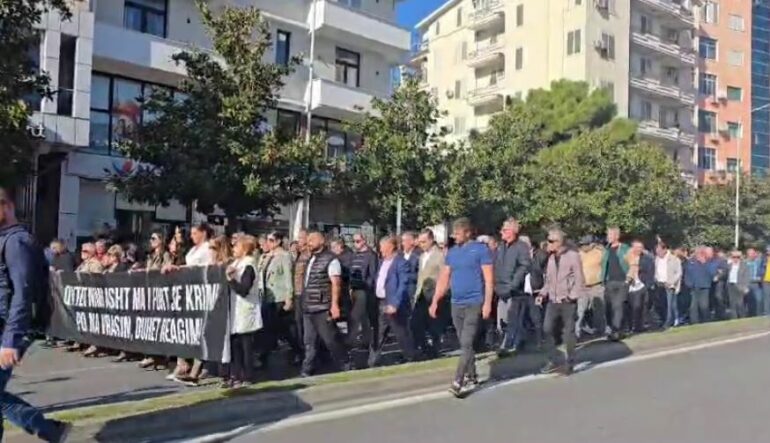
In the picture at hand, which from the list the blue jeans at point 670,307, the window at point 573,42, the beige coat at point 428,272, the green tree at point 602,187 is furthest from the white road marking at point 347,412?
the window at point 573,42

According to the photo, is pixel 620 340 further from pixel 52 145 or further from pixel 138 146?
pixel 52 145

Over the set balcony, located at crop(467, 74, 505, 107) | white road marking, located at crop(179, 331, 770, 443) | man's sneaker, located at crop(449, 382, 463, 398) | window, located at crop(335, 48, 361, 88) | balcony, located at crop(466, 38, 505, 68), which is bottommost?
white road marking, located at crop(179, 331, 770, 443)

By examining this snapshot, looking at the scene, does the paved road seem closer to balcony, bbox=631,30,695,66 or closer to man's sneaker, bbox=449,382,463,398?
man's sneaker, bbox=449,382,463,398

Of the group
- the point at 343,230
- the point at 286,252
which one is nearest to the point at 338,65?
the point at 343,230

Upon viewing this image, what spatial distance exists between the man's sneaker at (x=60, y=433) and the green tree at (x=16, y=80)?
7449mm

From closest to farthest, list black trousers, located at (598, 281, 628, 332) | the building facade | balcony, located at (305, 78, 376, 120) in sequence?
1. black trousers, located at (598, 281, 628, 332)
2. balcony, located at (305, 78, 376, 120)
3. the building facade

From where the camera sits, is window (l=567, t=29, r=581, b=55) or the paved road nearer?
the paved road

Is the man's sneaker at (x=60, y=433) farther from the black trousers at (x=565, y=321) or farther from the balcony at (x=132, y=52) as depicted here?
the balcony at (x=132, y=52)

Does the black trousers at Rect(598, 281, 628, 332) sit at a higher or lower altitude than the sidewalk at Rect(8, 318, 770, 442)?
higher

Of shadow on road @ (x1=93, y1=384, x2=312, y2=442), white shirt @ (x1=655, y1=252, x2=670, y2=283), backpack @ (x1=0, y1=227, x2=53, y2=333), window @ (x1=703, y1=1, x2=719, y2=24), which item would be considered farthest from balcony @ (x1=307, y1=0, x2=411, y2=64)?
window @ (x1=703, y1=1, x2=719, y2=24)

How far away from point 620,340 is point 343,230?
17.9 m

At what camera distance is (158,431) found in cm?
768

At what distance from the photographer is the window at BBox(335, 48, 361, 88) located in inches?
1286

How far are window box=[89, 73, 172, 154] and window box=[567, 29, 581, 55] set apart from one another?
111 ft
